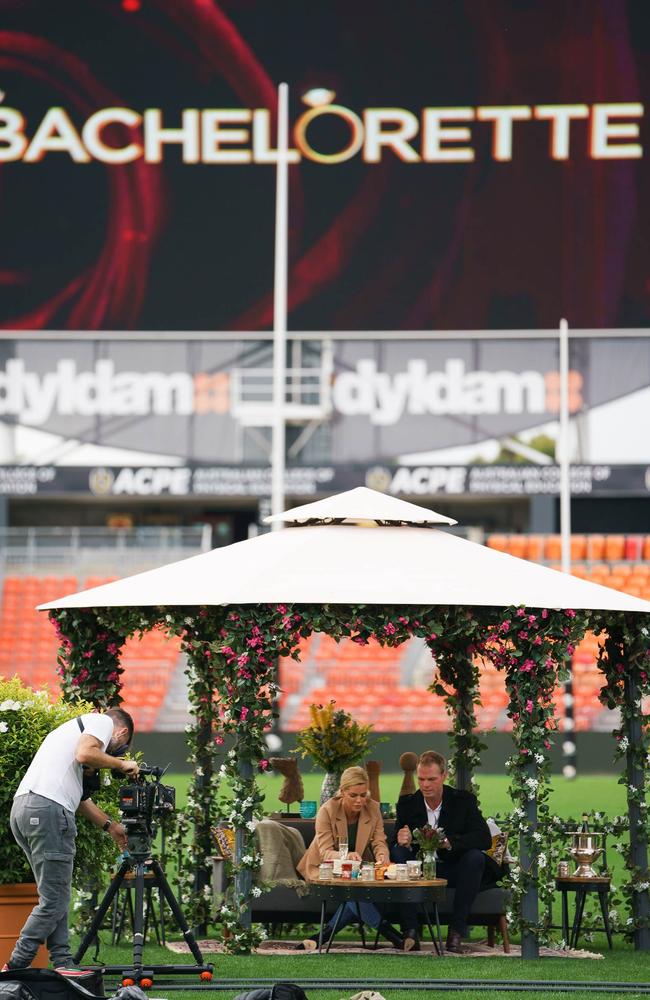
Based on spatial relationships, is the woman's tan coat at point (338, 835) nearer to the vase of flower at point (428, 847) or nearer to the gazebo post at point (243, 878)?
the vase of flower at point (428, 847)

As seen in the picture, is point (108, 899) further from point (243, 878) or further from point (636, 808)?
point (636, 808)

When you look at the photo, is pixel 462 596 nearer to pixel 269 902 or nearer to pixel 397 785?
pixel 269 902

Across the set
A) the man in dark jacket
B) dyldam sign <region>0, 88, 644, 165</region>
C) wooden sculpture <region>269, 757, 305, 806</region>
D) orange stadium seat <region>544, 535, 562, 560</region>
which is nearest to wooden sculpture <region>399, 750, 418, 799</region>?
wooden sculpture <region>269, 757, 305, 806</region>

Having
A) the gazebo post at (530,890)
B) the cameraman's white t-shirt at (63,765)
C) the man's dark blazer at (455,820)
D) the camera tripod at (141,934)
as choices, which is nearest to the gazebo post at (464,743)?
the man's dark blazer at (455,820)

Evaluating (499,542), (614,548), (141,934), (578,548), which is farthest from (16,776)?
Answer: (614,548)

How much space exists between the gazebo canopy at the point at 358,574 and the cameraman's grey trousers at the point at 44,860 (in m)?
2.31

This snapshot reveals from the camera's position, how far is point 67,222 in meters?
34.8

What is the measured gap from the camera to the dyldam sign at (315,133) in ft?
111

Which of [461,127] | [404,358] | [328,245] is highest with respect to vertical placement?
[461,127]

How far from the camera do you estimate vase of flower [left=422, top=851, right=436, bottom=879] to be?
38.9ft

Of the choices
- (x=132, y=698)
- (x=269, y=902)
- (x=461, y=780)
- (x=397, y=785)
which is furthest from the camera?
(x=132, y=698)

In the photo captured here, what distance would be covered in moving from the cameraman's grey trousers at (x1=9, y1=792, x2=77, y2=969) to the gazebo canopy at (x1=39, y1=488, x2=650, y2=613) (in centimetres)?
231

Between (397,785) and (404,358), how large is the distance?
35.8 ft

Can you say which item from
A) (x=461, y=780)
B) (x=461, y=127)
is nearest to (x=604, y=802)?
(x=461, y=780)
